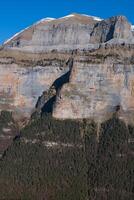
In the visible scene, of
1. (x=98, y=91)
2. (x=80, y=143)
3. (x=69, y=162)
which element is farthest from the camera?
(x=98, y=91)

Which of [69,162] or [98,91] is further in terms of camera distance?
[98,91]

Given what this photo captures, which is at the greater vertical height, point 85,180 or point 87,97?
point 87,97

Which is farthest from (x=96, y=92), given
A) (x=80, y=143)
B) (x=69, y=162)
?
(x=69, y=162)

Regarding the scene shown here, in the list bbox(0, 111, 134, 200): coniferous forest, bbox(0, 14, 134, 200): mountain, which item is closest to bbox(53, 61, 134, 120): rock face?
bbox(0, 14, 134, 200): mountain

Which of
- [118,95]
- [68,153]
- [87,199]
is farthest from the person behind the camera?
[118,95]

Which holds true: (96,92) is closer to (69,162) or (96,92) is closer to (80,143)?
(80,143)

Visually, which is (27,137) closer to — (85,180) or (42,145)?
(42,145)

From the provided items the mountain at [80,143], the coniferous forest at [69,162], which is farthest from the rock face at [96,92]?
the coniferous forest at [69,162]

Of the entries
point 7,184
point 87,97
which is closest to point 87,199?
point 7,184

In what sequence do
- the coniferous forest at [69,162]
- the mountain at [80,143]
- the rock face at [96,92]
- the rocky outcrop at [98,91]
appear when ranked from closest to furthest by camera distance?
the coniferous forest at [69,162]
the mountain at [80,143]
the rocky outcrop at [98,91]
the rock face at [96,92]

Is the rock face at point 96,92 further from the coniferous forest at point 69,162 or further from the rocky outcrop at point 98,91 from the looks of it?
the coniferous forest at point 69,162

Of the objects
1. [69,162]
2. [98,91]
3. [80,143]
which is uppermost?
[98,91]
